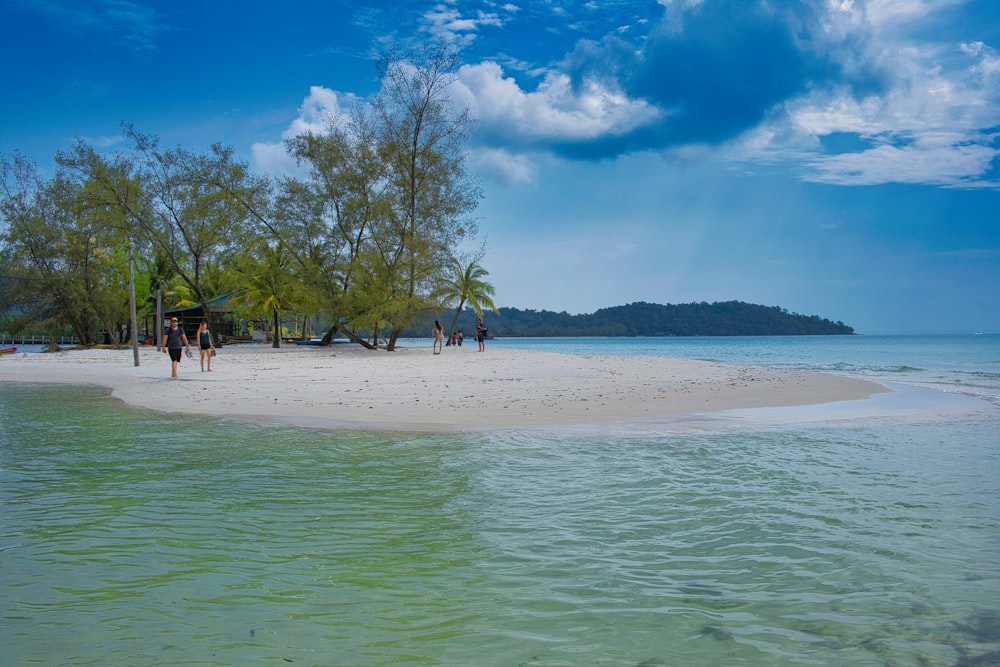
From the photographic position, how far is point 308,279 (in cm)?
3559

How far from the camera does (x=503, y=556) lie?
4598 millimetres

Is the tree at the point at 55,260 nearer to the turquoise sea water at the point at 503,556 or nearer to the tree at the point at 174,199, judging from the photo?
the tree at the point at 174,199

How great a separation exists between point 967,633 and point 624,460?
4586 mm

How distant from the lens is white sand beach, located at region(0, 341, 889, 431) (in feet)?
39.3

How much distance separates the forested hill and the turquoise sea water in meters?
133

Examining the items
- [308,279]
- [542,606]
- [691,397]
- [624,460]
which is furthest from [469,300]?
[542,606]

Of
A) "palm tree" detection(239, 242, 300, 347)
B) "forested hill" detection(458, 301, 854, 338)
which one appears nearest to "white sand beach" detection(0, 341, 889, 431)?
"palm tree" detection(239, 242, 300, 347)

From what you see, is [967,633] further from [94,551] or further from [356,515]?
[94,551]

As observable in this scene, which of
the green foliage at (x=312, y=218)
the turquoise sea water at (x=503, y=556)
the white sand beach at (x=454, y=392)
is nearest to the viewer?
the turquoise sea water at (x=503, y=556)

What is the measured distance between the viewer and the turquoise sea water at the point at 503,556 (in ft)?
10.8

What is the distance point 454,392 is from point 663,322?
5534 inches

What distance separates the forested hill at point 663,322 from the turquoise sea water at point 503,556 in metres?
133

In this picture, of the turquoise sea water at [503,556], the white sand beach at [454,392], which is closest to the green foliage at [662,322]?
the white sand beach at [454,392]

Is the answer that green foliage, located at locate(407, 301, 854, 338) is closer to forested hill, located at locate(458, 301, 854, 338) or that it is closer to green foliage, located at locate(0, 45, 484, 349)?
forested hill, located at locate(458, 301, 854, 338)
